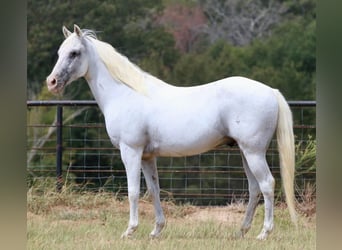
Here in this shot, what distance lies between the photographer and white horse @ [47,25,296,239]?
4012mm

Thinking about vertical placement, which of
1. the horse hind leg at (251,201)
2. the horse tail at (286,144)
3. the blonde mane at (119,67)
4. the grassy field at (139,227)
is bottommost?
the grassy field at (139,227)

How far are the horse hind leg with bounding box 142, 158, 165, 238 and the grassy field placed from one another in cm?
8

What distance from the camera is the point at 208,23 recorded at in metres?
16.7

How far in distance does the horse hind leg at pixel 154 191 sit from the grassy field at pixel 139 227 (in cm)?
8

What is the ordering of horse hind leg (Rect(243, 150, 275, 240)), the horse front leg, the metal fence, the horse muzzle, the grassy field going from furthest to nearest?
the metal fence, the horse muzzle, the horse front leg, horse hind leg (Rect(243, 150, 275, 240)), the grassy field

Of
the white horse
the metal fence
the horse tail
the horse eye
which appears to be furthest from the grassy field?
the metal fence

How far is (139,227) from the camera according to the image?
4859mm

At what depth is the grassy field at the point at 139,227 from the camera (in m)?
3.86

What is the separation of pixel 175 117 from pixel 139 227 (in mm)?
1130

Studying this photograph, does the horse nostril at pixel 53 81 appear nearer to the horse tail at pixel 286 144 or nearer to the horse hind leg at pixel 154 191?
the horse hind leg at pixel 154 191

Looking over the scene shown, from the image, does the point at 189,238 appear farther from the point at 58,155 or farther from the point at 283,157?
the point at 58,155

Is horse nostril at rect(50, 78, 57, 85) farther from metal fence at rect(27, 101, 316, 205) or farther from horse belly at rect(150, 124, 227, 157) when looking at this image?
metal fence at rect(27, 101, 316, 205)

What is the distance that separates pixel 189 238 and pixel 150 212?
165 centimetres

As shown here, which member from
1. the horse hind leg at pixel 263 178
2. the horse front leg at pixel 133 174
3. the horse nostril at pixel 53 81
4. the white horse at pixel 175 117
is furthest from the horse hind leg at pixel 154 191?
the horse nostril at pixel 53 81
